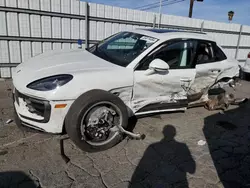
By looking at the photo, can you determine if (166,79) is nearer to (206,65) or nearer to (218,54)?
(206,65)

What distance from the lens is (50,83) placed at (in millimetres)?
2621

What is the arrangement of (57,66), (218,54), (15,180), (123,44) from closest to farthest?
1. (15,180)
2. (57,66)
3. (123,44)
4. (218,54)

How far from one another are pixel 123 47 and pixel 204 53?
66.0 inches

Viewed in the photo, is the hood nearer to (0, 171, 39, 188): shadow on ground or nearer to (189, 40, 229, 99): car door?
(0, 171, 39, 188): shadow on ground

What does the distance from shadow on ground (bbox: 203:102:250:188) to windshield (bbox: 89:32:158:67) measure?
1.87 m

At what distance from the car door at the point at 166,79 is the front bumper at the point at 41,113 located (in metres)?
1.14

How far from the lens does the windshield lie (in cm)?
335

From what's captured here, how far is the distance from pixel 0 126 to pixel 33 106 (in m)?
1.07

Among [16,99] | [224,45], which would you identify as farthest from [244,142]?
[224,45]

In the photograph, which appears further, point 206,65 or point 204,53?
point 204,53

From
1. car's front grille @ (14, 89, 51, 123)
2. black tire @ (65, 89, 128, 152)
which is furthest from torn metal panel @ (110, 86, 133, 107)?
car's front grille @ (14, 89, 51, 123)

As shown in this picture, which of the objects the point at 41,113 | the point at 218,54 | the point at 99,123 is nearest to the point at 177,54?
the point at 218,54

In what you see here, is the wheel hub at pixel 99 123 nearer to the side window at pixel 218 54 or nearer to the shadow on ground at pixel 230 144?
the shadow on ground at pixel 230 144

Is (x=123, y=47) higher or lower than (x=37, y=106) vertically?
higher
